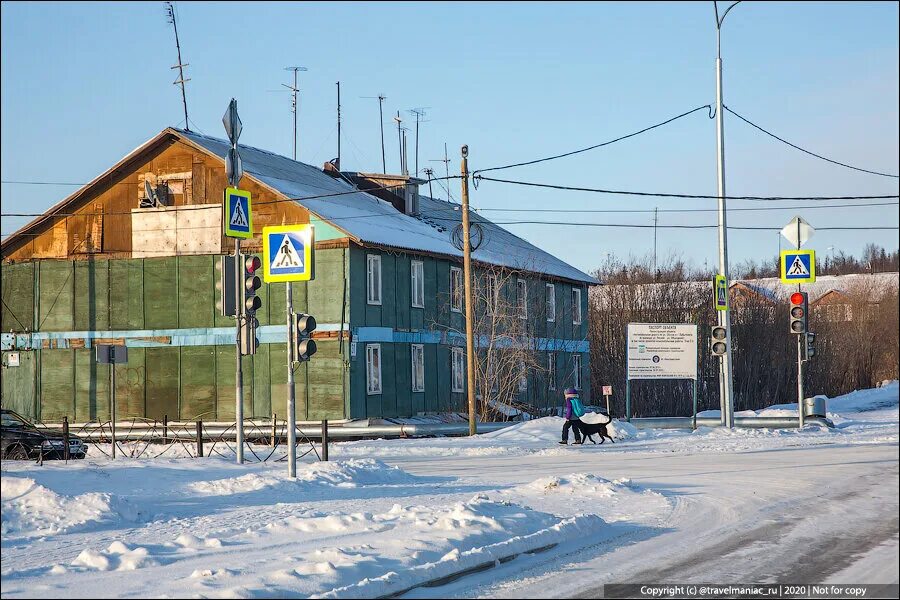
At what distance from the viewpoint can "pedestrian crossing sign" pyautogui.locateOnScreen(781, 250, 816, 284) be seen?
19.2 metres

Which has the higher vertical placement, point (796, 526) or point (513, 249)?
point (513, 249)

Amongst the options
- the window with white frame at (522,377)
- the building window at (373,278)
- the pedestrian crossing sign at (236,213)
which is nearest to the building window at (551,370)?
the window with white frame at (522,377)

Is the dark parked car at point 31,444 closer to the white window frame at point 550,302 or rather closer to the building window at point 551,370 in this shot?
the building window at point 551,370

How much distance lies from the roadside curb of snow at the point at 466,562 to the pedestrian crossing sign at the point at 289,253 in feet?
23.2

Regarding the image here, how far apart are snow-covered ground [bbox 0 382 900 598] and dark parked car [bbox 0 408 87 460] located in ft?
14.6

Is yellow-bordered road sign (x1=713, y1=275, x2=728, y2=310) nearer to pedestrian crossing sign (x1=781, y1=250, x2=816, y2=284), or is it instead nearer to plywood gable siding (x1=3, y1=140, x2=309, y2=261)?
pedestrian crossing sign (x1=781, y1=250, x2=816, y2=284)

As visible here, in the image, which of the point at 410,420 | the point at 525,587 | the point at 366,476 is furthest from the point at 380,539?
the point at 410,420

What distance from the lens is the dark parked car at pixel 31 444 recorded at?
24.5 meters

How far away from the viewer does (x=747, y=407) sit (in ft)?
189

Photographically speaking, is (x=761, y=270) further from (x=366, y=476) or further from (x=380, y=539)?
(x=380, y=539)

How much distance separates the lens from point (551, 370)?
48.3 metres

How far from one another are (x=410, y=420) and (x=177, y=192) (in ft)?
39.1

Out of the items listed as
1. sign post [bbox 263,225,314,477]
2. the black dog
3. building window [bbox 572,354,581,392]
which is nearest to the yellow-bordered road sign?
the black dog

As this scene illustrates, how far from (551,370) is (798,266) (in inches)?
1161
